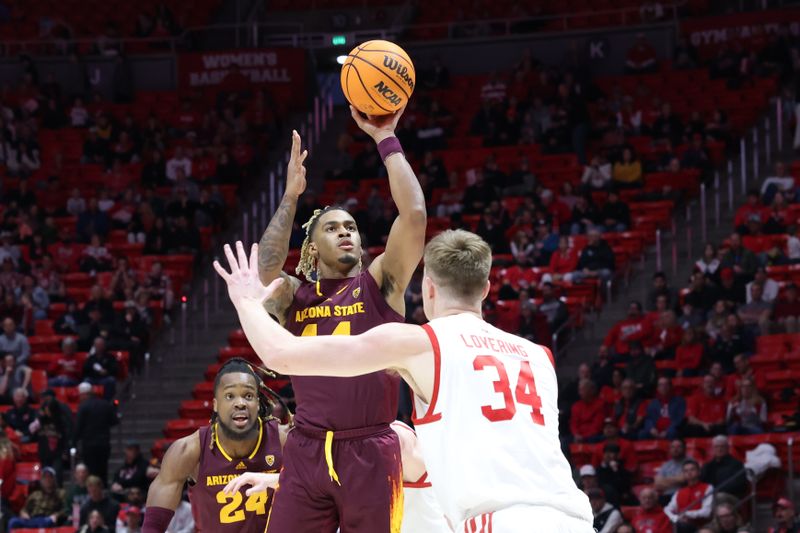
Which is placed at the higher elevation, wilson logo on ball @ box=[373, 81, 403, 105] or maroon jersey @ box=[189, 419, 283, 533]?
wilson logo on ball @ box=[373, 81, 403, 105]

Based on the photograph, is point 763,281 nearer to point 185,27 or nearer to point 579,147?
point 579,147

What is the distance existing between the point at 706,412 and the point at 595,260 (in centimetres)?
435

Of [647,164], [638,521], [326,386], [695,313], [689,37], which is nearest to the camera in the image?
[326,386]

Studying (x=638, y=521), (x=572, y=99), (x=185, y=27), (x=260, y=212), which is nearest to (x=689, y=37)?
(x=572, y=99)

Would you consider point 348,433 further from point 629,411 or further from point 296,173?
point 629,411

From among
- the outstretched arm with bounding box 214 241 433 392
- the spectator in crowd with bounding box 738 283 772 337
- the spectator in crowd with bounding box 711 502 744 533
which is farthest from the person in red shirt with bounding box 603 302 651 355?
the outstretched arm with bounding box 214 241 433 392

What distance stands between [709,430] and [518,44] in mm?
12744

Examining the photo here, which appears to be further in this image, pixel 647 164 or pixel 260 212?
pixel 260 212

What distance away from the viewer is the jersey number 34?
5266mm

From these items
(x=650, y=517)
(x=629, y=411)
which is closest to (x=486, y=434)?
(x=650, y=517)

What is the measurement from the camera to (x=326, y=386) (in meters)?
7.14

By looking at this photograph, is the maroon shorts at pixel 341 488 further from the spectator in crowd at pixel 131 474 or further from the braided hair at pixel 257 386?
the spectator in crowd at pixel 131 474

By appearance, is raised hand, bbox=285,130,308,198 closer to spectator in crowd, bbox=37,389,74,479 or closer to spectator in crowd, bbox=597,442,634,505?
spectator in crowd, bbox=597,442,634,505

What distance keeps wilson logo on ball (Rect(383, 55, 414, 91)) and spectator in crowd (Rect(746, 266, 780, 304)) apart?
36.0 feet
